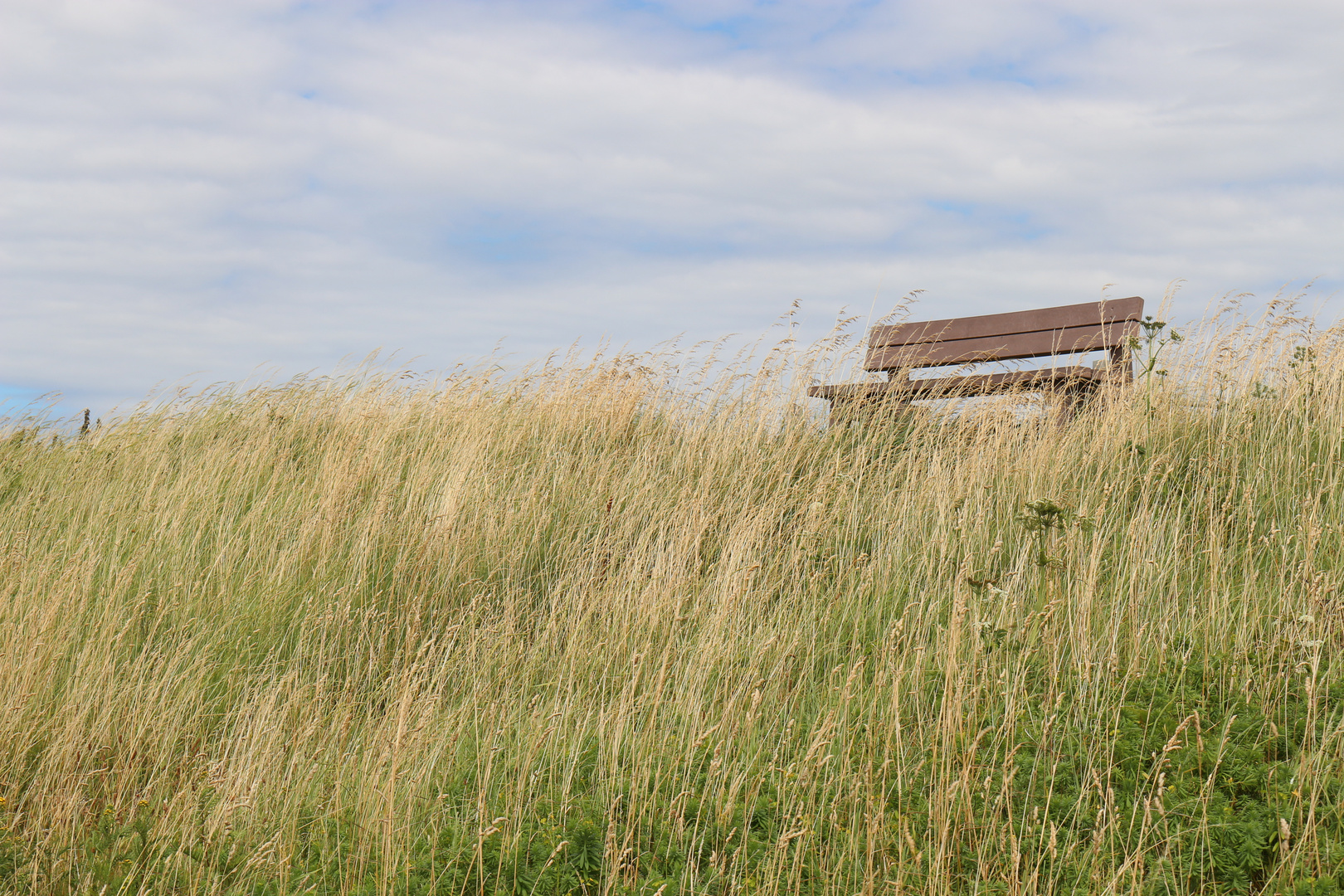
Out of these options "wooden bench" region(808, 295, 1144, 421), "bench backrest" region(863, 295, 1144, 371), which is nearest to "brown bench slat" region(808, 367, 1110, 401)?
"wooden bench" region(808, 295, 1144, 421)

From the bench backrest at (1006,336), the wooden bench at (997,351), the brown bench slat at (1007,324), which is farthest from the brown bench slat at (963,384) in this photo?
the brown bench slat at (1007,324)

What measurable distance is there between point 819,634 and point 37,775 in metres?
2.81

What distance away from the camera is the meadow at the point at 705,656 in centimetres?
231

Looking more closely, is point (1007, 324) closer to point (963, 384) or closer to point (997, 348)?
point (997, 348)

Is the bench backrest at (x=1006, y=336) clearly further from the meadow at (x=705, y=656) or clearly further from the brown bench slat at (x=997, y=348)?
the meadow at (x=705, y=656)

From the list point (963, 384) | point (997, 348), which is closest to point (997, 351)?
point (997, 348)

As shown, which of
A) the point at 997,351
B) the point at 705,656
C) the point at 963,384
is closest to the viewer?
the point at 705,656

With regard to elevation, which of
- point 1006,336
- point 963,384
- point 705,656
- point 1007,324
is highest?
point 1007,324

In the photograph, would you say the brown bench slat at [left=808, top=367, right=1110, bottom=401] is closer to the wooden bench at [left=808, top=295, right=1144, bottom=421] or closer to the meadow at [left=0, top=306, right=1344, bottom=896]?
the wooden bench at [left=808, top=295, right=1144, bottom=421]

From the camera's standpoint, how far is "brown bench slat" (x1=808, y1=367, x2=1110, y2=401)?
6.33 metres

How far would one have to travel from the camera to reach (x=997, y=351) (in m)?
7.14

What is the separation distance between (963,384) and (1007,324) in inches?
38.5

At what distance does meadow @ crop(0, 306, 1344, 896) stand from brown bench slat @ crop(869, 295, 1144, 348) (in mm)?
813

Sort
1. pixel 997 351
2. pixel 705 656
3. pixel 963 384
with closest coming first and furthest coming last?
pixel 705 656 → pixel 963 384 → pixel 997 351
